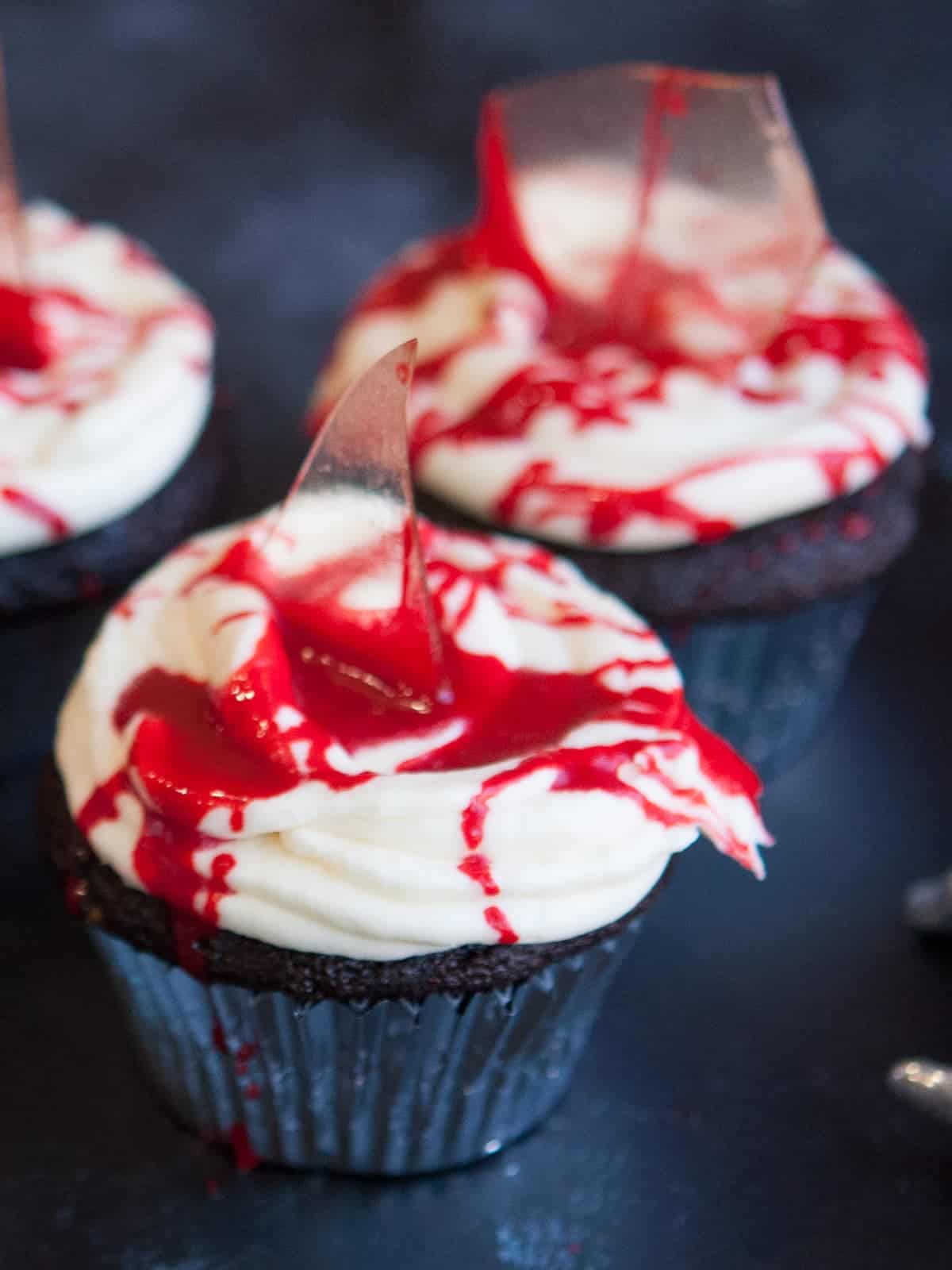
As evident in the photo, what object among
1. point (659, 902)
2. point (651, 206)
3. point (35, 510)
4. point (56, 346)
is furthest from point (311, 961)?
point (651, 206)

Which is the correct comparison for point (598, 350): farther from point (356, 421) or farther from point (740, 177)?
point (356, 421)

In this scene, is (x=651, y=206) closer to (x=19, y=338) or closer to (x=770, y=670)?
(x=770, y=670)

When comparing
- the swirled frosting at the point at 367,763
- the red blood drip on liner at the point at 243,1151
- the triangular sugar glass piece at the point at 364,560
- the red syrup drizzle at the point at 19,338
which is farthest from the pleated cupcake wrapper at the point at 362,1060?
the red syrup drizzle at the point at 19,338

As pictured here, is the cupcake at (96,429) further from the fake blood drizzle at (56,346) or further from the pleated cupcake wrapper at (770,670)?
the pleated cupcake wrapper at (770,670)

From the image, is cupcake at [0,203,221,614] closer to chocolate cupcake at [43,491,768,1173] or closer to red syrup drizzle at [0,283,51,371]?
red syrup drizzle at [0,283,51,371]

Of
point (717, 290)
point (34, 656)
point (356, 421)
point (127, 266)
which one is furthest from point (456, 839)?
point (127, 266)

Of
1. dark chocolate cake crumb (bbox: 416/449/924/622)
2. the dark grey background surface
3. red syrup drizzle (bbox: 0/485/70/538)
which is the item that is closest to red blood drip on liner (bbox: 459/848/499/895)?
the dark grey background surface
